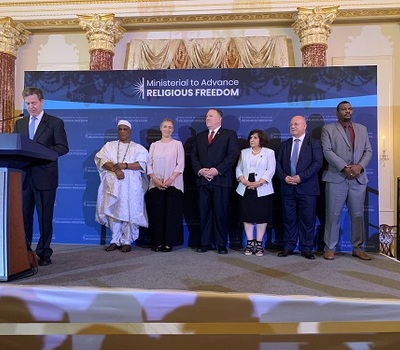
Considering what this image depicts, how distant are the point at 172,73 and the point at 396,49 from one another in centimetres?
453

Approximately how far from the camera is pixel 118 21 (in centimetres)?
692

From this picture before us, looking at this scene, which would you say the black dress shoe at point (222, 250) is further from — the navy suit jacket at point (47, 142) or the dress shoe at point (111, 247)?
the navy suit jacket at point (47, 142)

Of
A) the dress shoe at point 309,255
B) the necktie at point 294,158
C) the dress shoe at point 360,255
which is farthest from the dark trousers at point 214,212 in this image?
the dress shoe at point 360,255

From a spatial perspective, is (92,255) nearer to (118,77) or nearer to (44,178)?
(44,178)

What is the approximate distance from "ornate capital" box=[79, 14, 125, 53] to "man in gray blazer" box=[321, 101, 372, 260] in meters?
4.61

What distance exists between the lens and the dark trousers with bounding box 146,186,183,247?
4.09 m

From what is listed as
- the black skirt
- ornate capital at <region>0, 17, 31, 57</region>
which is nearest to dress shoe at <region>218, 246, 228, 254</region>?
the black skirt

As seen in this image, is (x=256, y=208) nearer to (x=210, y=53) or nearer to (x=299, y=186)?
(x=299, y=186)

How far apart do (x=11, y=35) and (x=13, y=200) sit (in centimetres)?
561

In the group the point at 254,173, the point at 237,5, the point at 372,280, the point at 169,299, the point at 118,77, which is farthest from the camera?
the point at 237,5

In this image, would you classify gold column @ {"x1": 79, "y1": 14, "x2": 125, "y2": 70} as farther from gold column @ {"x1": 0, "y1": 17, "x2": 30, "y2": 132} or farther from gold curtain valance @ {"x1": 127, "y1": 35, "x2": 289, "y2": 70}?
gold column @ {"x1": 0, "y1": 17, "x2": 30, "y2": 132}

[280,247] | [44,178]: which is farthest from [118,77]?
[280,247]

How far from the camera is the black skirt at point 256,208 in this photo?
3.89 meters

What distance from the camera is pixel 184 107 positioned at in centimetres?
458
